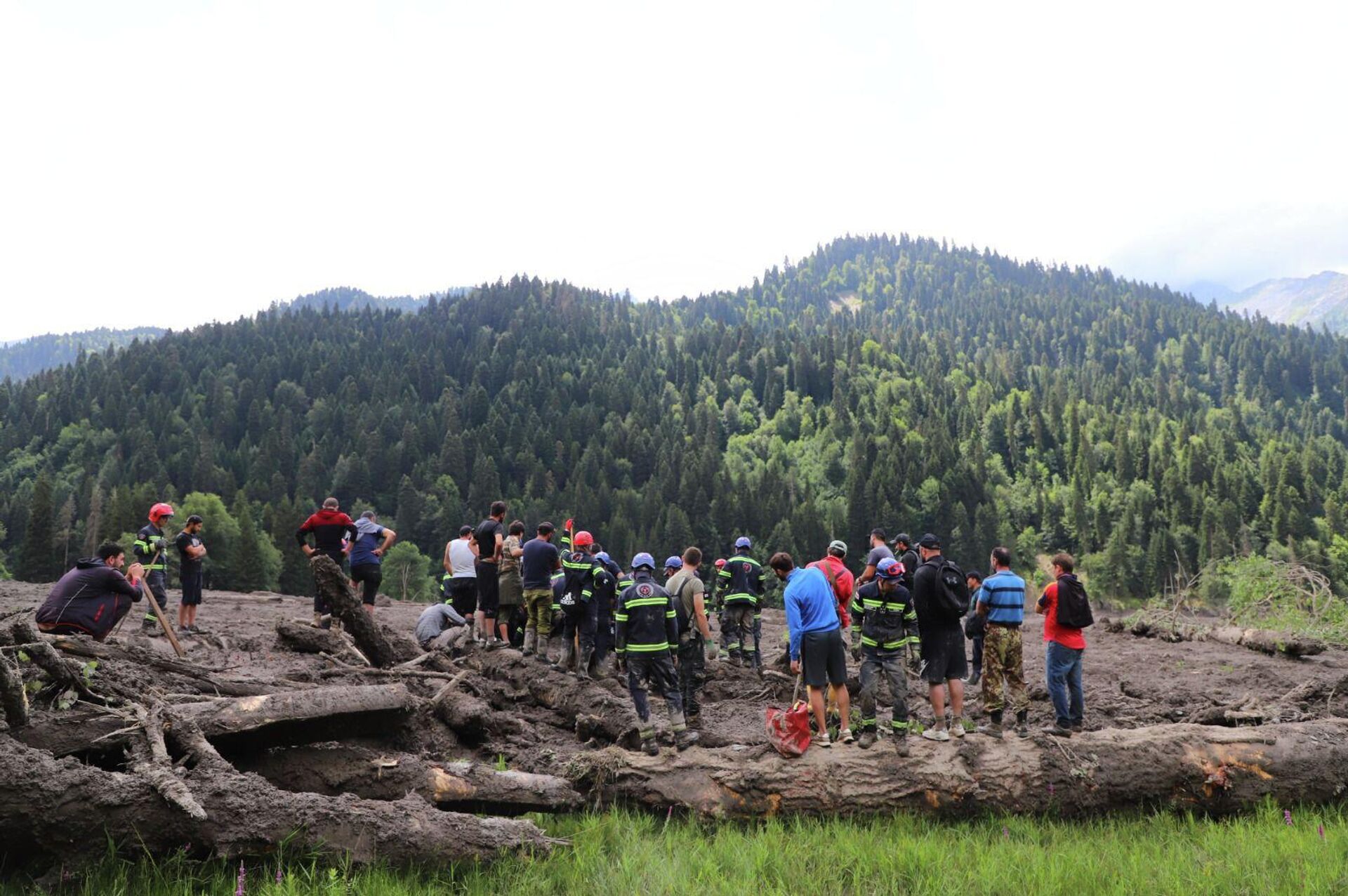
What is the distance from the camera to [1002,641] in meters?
9.74

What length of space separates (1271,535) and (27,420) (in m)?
180

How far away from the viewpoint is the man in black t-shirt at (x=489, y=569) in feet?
43.4

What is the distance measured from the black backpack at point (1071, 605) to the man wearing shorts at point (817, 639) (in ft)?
9.39

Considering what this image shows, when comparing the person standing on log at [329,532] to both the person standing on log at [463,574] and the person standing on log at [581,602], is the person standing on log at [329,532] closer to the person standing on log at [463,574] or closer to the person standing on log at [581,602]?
the person standing on log at [463,574]

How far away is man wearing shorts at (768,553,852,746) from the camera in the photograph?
870 cm

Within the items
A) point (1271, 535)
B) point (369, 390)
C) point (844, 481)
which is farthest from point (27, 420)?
point (1271, 535)

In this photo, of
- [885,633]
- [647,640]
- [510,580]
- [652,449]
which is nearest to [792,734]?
[885,633]

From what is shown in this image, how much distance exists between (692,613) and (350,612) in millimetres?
4717

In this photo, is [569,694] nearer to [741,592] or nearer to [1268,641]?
[741,592]

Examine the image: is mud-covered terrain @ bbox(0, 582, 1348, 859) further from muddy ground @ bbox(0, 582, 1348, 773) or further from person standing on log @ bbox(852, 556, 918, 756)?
person standing on log @ bbox(852, 556, 918, 756)

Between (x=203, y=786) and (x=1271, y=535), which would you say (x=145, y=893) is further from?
(x=1271, y=535)

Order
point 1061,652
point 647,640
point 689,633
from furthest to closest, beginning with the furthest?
1. point 689,633
2. point 1061,652
3. point 647,640

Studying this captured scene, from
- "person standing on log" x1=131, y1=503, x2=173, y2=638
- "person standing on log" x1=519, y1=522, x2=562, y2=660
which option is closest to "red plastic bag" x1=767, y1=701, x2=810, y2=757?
"person standing on log" x1=519, y1=522, x2=562, y2=660

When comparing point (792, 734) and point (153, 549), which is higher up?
point (153, 549)
